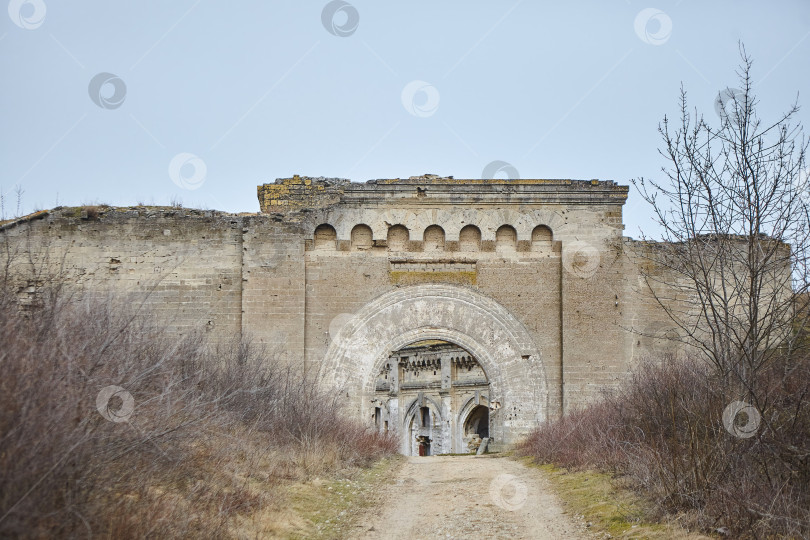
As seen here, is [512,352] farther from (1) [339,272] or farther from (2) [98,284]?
(2) [98,284]

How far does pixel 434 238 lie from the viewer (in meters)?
17.4

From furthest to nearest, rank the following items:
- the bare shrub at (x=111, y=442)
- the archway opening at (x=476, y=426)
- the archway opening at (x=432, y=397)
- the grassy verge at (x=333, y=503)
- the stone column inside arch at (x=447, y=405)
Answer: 1. the stone column inside arch at (x=447, y=405)
2. the archway opening at (x=432, y=397)
3. the archway opening at (x=476, y=426)
4. the grassy verge at (x=333, y=503)
5. the bare shrub at (x=111, y=442)

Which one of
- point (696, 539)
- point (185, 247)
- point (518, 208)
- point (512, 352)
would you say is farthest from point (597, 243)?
point (696, 539)

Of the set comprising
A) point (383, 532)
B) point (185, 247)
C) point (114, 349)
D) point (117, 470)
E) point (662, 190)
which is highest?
point (185, 247)

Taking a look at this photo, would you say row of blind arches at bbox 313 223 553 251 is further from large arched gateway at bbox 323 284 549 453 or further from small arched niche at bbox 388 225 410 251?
large arched gateway at bbox 323 284 549 453

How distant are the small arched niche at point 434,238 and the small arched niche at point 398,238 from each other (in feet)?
1.33

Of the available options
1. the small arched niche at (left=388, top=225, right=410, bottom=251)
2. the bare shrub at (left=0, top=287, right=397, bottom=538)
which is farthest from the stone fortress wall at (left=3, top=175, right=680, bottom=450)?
the bare shrub at (left=0, top=287, right=397, bottom=538)

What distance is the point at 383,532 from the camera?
816cm

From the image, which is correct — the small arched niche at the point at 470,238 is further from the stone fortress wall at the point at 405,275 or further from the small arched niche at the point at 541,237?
the small arched niche at the point at 541,237

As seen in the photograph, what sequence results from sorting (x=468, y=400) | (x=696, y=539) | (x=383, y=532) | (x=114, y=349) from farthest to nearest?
(x=468, y=400) < (x=383, y=532) < (x=114, y=349) < (x=696, y=539)

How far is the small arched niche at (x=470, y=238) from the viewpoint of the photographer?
1738cm

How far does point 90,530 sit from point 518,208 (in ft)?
43.6

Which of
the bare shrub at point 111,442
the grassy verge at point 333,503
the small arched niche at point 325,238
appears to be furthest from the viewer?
the small arched niche at point 325,238

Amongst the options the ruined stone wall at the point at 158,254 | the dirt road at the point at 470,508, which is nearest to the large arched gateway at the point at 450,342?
the ruined stone wall at the point at 158,254
